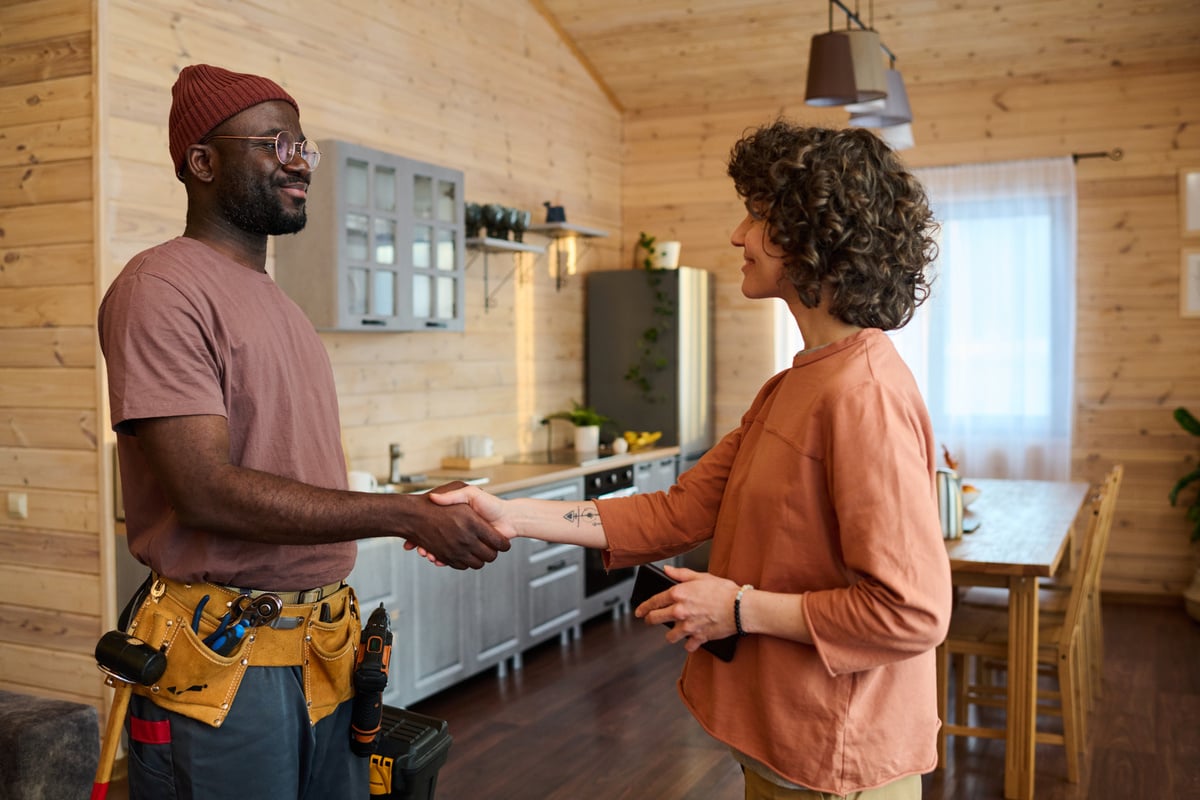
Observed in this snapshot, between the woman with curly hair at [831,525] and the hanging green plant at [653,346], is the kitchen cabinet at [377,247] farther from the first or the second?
the woman with curly hair at [831,525]

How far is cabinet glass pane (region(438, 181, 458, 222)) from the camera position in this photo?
471cm

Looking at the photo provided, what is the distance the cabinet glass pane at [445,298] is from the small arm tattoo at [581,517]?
9.47 feet

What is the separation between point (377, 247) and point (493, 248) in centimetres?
131

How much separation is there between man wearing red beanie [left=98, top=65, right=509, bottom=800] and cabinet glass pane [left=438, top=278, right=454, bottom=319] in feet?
9.24

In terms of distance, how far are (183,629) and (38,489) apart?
2.38m

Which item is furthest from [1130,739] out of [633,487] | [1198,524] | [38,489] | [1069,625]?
[38,489]

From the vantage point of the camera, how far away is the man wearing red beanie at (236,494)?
64.3 inches

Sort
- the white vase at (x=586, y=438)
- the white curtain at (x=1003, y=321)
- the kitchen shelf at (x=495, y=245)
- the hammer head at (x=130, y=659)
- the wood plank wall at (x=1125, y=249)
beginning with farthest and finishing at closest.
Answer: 1. the white curtain at (x=1003, y=321)
2. the wood plank wall at (x=1125, y=249)
3. the white vase at (x=586, y=438)
4. the kitchen shelf at (x=495, y=245)
5. the hammer head at (x=130, y=659)

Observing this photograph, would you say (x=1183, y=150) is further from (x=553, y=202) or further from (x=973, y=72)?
(x=553, y=202)

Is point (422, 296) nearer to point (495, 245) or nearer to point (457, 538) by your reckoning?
point (495, 245)

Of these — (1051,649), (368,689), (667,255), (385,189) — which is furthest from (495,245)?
(368,689)

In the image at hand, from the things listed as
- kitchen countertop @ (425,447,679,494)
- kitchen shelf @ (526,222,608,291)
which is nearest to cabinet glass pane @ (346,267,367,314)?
kitchen countertop @ (425,447,679,494)

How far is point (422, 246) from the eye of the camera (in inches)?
181

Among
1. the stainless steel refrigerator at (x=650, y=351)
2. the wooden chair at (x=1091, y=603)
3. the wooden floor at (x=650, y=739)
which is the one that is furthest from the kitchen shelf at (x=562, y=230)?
the wooden chair at (x=1091, y=603)
